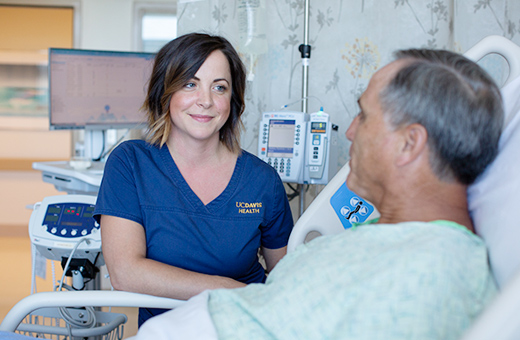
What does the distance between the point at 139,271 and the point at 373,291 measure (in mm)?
706

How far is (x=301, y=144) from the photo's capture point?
2.12 metres

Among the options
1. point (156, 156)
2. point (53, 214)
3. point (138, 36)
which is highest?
point (138, 36)

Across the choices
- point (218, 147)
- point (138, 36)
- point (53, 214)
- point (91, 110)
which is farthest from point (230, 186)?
point (138, 36)

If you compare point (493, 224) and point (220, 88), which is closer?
point (493, 224)

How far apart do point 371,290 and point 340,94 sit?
176 cm

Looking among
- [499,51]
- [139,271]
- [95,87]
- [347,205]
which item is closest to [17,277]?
[95,87]

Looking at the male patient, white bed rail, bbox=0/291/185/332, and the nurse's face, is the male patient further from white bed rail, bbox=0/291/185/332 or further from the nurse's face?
the nurse's face

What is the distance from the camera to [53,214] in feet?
5.96

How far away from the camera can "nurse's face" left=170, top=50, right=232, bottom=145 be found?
1.46 metres

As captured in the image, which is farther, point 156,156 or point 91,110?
point 91,110

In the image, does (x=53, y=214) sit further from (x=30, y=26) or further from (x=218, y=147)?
(x=30, y=26)

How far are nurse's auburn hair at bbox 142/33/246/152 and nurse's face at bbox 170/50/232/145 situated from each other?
2cm

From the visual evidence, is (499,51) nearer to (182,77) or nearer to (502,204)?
(502,204)

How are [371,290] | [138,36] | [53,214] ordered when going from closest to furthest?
[371,290] < [53,214] < [138,36]
